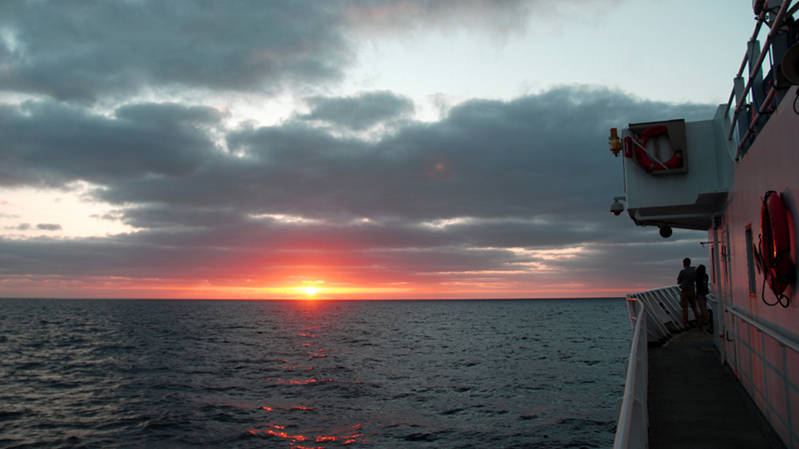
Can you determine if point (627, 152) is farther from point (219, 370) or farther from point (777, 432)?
point (219, 370)

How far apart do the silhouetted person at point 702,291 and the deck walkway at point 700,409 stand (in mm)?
5282

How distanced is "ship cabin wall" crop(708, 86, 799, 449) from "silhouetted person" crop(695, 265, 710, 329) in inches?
260

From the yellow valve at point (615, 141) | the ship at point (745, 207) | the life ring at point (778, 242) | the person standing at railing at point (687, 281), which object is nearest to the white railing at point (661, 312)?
the ship at point (745, 207)

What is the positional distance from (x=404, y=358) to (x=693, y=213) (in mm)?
26420

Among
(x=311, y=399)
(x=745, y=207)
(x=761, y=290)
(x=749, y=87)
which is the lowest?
(x=311, y=399)

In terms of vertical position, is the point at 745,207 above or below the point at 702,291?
above

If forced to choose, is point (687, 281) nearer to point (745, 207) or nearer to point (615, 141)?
point (615, 141)

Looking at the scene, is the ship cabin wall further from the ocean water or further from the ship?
the ocean water

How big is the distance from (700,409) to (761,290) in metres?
1.97

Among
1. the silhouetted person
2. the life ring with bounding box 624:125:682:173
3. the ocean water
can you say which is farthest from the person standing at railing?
the life ring with bounding box 624:125:682:173

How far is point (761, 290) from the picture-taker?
6680 millimetres

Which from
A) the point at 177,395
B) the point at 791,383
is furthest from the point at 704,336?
the point at 177,395

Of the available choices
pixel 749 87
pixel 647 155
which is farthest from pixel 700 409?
pixel 647 155

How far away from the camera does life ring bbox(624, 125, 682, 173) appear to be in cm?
1144
